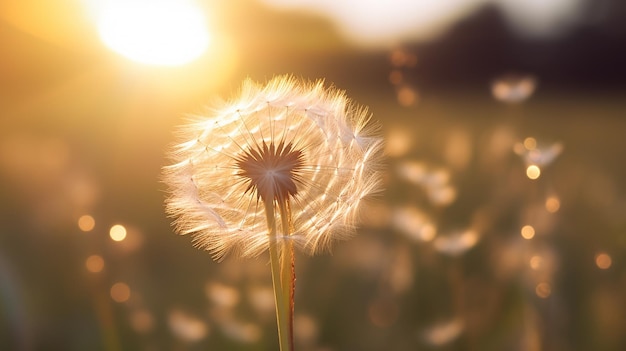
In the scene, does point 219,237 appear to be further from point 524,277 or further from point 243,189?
point 524,277

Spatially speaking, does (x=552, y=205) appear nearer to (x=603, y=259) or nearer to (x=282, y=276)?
(x=603, y=259)

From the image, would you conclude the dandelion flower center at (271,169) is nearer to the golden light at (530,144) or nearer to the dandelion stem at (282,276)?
the dandelion stem at (282,276)

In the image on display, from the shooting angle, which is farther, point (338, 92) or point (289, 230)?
point (338, 92)

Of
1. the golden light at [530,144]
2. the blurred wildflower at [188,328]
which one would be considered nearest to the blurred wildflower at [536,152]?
the golden light at [530,144]

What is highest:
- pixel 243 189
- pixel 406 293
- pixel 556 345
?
pixel 243 189

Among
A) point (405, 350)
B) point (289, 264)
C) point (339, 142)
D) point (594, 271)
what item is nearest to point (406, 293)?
point (405, 350)

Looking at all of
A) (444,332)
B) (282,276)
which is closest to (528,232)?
(444,332)

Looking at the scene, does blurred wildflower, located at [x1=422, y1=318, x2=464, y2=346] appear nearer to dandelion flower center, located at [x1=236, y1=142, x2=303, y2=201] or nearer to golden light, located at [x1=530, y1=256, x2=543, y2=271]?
golden light, located at [x1=530, y1=256, x2=543, y2=271]
